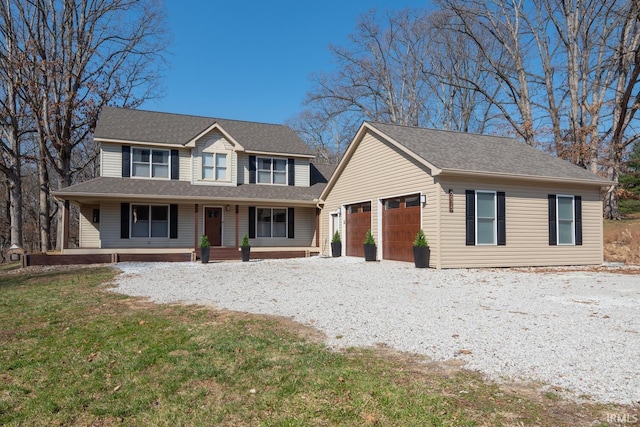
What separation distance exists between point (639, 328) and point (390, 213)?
998cm

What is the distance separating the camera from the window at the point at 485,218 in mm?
13188

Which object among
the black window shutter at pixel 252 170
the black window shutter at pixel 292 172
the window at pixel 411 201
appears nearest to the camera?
the window at pixel 411 201

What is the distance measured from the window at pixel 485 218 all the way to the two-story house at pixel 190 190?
823 cm

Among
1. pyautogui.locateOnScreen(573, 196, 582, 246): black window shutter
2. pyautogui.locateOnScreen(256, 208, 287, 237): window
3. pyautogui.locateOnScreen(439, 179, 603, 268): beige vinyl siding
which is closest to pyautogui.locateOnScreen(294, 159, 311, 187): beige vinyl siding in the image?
pyautogui.locateOnScreen(256, 208, 287, 237): window

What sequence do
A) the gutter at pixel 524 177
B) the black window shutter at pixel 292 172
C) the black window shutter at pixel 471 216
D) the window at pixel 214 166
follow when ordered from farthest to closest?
the black window shutter at pixel 292 172 → the window at pixel 214 166 → the black window shutter at pixel 471 216 → the gutter at pixel 524 177

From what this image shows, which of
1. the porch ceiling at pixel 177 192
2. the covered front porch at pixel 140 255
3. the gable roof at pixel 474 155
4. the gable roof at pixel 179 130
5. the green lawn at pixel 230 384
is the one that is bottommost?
the green lawn at pixel 230 384

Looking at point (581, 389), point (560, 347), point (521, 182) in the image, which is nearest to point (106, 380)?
point (581, 389)

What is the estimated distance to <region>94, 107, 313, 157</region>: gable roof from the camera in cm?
1866

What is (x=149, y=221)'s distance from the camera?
18094 mm

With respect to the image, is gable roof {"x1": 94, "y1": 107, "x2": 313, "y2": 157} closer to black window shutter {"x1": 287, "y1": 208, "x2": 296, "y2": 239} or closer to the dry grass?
black window shutter {"x1": 287, "y1": 208, "x2": 296, "y2": 239}

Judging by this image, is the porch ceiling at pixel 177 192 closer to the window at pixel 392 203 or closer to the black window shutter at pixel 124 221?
the black window shutter at pixel 124 221

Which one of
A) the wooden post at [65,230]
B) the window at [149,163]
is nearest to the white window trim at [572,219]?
the window at [149,163]

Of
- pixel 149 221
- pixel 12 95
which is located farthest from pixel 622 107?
pixel 12 95

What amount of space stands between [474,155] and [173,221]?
40.9ft
